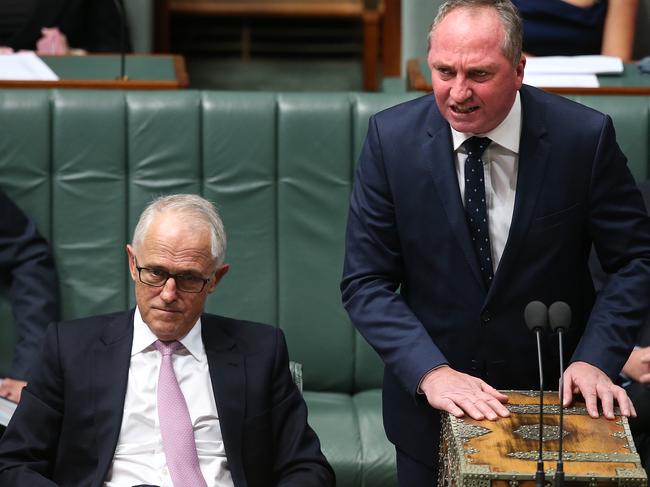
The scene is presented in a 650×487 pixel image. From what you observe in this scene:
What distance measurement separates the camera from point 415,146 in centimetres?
252

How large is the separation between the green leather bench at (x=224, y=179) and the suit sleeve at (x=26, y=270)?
0.22 ft

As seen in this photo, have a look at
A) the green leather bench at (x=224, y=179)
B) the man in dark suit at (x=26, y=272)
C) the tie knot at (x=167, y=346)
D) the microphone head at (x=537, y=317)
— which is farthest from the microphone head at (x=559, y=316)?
the man in dark suit at (x=26, y=272)

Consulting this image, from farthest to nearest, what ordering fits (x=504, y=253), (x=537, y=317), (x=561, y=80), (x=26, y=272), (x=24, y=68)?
(x=24, y=68), (x=561, y=80), (x=26, y=272), (x=504, y=253), (x=537, y=317)

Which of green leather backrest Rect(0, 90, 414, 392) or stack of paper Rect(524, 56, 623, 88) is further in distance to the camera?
stack of paper Rect(524, 56, 623, 88)

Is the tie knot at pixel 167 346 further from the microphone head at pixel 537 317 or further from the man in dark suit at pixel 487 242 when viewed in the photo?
the microphone head at pixel 537 317

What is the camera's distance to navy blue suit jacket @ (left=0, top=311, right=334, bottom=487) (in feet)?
8.21

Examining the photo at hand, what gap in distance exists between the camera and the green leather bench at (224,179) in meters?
3.77

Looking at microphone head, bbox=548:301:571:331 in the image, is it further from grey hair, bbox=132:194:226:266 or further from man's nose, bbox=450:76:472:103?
grey hair, bbox=132:194:226:266

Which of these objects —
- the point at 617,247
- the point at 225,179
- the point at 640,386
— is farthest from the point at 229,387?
the point at 225,179

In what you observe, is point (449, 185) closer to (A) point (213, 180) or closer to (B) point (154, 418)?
(B) point (154, 418)

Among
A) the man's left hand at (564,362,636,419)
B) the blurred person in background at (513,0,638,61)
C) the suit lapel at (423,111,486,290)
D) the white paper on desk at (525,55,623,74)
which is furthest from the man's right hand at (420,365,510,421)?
the blurred person in background at (513,0,638,61)

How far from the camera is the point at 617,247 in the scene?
250 centimetres

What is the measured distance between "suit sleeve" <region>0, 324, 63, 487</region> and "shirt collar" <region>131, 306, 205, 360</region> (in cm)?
16

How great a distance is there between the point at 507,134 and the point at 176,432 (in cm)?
86
